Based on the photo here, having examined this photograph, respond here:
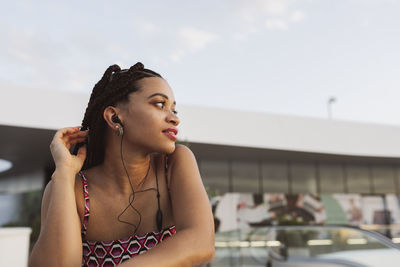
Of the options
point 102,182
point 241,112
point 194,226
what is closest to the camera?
point 194,226

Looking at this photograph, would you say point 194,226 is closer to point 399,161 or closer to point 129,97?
point 129,97

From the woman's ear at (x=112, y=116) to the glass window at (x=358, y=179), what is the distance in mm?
17845

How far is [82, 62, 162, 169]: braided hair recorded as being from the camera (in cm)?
139

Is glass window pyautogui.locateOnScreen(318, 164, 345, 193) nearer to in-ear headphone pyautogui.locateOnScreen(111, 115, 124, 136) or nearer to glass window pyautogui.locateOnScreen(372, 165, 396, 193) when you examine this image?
glass window pyautogui.locateOnScreen(372, 165, 396, 193)

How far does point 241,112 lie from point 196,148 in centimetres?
210

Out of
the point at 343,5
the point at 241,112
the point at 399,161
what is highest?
the point at 343,5

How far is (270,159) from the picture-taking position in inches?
641

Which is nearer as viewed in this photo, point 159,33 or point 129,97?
point 129,97

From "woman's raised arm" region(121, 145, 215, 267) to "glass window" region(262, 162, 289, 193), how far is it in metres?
15.3

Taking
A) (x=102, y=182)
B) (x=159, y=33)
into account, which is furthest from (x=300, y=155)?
(x=102, y=182)

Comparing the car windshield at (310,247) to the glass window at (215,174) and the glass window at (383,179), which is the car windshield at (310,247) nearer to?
the glass window at (215,174)

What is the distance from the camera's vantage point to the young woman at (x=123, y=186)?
122 cm

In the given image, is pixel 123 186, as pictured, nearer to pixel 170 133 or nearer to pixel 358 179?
pixel 170 133

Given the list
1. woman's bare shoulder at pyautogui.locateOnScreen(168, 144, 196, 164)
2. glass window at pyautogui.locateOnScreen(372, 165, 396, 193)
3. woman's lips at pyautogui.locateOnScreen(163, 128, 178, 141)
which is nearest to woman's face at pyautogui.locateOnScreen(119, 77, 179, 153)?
woman's lips at pyautogui.locateOnScreen(163, 128, 178, 141)
